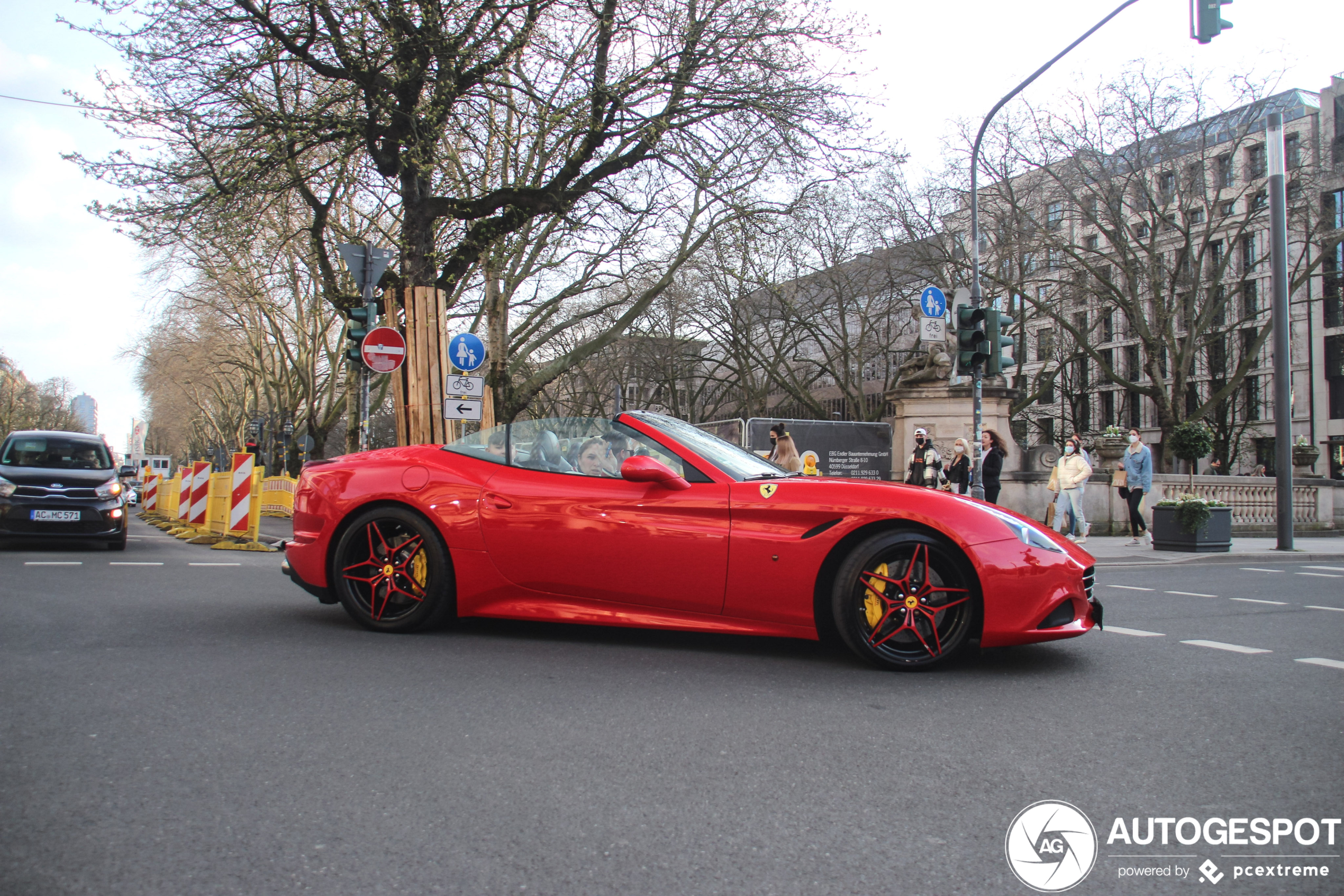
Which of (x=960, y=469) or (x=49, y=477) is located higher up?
(x=960, y=469)

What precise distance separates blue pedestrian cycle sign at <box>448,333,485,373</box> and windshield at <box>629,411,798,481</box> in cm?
767

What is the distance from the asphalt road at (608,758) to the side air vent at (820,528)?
644mm

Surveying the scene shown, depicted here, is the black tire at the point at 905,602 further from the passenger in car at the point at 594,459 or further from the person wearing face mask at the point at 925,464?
the person wearing face mask at the point at 925,464

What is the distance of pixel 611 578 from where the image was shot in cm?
492

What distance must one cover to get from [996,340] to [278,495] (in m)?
17.8

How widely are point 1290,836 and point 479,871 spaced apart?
2.08 meters

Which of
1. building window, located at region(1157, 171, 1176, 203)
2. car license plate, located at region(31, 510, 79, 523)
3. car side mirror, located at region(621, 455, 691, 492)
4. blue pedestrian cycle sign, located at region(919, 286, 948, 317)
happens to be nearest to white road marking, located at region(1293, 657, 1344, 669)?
car side mirror, located at region(621, 455, 691, 492)

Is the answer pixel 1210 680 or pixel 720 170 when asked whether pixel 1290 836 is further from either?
pixel 720 170

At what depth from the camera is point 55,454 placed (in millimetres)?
12820

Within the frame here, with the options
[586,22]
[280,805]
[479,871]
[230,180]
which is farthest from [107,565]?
[586,22]

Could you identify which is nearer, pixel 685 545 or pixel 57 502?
pixel 685 545

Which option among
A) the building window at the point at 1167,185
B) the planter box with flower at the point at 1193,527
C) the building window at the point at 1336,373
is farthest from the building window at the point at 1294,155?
the building window at the point at 1336,373

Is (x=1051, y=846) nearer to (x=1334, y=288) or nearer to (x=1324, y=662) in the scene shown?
(x=1324, y=662)

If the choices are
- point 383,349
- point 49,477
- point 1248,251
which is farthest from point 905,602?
point 1248,251
